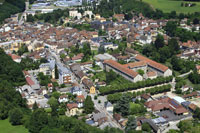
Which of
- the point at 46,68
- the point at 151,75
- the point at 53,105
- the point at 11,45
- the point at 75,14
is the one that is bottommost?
the point at 53,105

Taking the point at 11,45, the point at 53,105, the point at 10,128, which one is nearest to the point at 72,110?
the point at 53,105

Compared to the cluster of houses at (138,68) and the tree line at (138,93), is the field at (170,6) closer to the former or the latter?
the cluster of houses at (138,68)

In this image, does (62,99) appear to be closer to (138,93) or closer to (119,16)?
(138,93)

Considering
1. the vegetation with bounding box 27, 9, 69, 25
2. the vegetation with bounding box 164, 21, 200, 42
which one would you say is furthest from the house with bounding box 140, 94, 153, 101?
the vegetation with bounding box 27, 9, 69, 25

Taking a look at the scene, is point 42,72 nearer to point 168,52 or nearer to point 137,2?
point 168,52

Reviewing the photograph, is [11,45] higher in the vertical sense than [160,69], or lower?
higher

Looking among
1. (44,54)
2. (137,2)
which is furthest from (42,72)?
(137,2)
